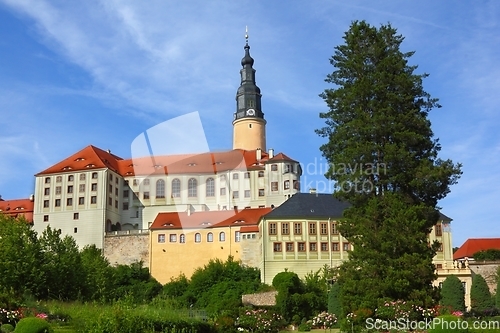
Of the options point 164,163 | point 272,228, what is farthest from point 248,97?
point 272,228

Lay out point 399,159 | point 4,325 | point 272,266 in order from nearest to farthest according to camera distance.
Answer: point 4,325
point 399,159
point 272,266

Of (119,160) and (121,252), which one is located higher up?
(119,160)

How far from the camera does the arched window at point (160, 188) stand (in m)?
73.1

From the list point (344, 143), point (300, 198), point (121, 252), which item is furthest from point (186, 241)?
point (344, 143)

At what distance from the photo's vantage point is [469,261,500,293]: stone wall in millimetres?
49938

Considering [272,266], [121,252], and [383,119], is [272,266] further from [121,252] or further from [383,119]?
[383,119]

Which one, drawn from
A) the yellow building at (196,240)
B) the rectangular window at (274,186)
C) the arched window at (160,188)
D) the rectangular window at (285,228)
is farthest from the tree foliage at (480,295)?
the arched window at (160,188)

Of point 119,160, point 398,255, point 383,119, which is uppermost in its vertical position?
point 119,160

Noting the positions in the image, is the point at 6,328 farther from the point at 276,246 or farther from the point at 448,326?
the point at 276,246

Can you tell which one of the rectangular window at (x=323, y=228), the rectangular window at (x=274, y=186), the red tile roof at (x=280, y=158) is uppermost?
the red tile roof at (x=280, y=158)

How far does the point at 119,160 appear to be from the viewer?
Answer: 3115 inches

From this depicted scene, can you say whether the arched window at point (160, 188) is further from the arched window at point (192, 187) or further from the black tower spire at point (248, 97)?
the black tower spire at point (248, 97)

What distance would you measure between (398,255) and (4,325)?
1395 centimetres

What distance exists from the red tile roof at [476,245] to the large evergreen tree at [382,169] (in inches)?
1434
